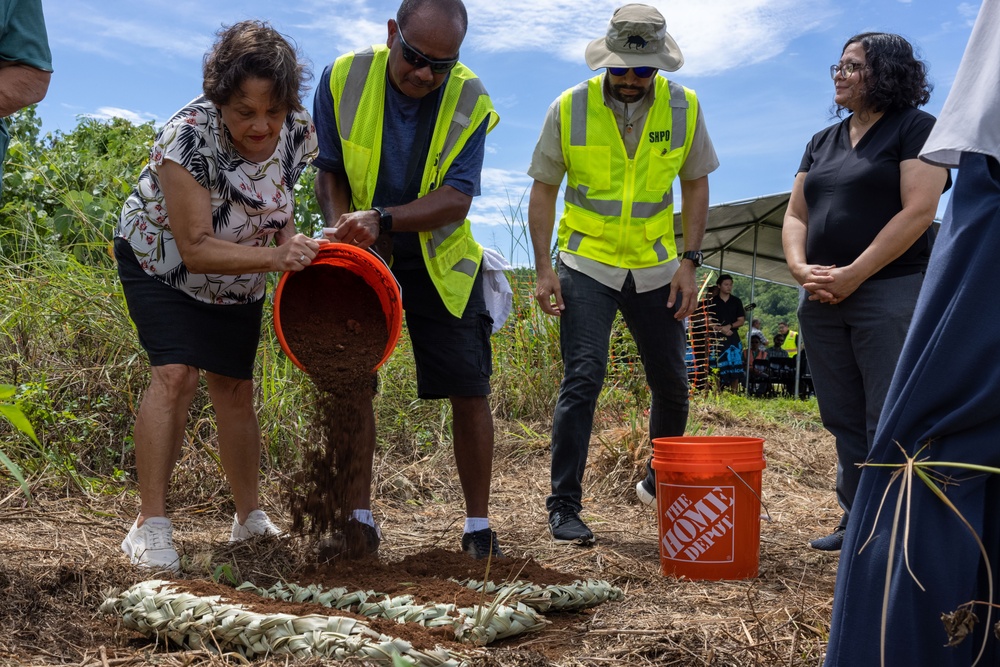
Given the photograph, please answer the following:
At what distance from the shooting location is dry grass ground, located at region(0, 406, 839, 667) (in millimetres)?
2143

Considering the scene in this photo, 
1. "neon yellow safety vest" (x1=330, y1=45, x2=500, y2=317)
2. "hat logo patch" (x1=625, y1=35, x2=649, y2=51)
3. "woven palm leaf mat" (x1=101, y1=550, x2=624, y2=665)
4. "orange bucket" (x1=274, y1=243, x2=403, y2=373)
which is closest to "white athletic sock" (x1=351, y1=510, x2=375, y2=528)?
"woven palm leaf mat" (x1=101, y1=550, x2=624, y2=665)

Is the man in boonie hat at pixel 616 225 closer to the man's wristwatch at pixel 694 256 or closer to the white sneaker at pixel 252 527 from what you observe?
the man's wristwatch at pixel 694 256

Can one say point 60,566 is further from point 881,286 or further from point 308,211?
point 308,211

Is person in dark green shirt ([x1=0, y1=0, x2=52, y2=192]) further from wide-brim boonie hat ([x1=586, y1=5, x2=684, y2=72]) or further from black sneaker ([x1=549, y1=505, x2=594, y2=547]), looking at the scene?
black sneaker ([x1=549, y1=505, x2=594, y2=547])

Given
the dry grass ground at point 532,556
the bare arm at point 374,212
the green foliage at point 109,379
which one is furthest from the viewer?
the green foliage at point 109,379

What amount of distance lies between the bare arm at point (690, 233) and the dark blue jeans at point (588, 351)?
0.20ft

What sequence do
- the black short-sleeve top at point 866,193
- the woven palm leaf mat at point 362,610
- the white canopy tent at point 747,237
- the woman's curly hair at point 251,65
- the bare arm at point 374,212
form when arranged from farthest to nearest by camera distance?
1. the white canopy tent at point 747,237
2. the black short-sleeve top at point 866,193
3. the bare arm at point 374,212
4. the woman's curly hair at point 251,65
5. the woven palm leaf mat at point 362,610

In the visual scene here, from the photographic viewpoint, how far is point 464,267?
3.23 meters

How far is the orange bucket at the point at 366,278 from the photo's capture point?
107 inches

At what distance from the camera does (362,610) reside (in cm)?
231

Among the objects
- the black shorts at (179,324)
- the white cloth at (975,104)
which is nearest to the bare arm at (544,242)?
the black shorts at (179,324)

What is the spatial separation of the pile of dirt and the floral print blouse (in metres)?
0.22

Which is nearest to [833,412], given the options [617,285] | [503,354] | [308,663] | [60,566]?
[617,285]

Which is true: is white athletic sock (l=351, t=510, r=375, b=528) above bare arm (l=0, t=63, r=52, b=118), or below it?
below
